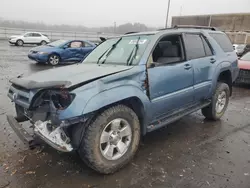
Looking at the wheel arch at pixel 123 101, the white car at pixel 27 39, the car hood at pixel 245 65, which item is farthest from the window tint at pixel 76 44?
the white car at pixel 27 39

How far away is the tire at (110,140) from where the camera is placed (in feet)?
8.62

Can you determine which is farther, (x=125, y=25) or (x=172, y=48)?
(x=125, y=25)

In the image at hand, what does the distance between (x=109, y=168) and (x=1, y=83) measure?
255 inches

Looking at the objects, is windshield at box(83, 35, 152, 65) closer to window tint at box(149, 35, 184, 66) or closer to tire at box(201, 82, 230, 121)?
window tint at box(149, 35, 184, 66)

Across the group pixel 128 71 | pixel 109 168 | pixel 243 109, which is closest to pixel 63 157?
pixel 109 168

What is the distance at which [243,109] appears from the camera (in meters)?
5.90

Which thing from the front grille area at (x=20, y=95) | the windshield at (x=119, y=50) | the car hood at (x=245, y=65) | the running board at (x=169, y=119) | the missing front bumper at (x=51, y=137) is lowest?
the running board at (x=169, y=119)

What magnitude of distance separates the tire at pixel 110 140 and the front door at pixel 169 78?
1.59ft

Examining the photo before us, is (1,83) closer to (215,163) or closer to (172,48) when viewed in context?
(172,48)

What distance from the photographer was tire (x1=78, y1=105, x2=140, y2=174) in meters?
2.63

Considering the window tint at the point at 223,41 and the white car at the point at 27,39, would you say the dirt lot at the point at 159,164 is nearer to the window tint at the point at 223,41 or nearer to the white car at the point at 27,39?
the window tint at the point at 223,41

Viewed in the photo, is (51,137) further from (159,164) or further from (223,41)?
(223,41)

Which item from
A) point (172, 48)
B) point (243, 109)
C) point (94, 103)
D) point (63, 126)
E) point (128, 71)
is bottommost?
point (243, 109)

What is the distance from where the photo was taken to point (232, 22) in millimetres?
43719
